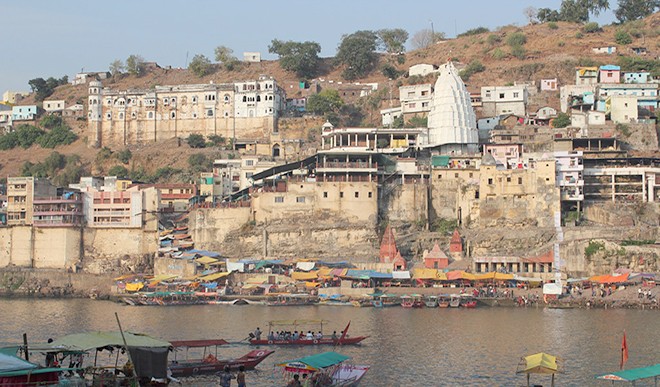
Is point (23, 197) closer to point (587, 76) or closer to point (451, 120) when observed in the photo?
point (451, 120)

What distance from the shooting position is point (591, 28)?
86.2 metres

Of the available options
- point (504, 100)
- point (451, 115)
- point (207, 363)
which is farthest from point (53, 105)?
point (207, 363)

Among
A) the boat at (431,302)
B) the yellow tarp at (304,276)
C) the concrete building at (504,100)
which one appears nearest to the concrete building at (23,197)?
the yellow tarp at (304,276)

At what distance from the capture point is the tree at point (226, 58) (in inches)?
3580

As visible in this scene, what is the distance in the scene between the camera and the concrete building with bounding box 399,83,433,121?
72.8 metres

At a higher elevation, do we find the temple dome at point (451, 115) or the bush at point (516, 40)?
the bush at point (516, 40)

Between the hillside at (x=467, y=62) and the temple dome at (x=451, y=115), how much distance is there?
11.6 m

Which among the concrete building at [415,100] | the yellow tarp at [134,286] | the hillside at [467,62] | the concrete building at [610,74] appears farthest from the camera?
the hillside at [467,62]

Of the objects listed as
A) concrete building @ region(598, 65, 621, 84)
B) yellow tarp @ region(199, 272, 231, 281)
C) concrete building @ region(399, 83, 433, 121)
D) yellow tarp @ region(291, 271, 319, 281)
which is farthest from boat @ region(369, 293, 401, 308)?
concrete building @ region(598, 65, 621, 84)

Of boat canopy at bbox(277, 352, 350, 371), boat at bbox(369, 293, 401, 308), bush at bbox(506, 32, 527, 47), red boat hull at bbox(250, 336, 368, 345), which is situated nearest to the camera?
boat canopy at bbox(277, 352, 350, 371)

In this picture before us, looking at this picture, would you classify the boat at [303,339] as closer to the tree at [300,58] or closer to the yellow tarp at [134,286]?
the yellow tarp at [134,286]

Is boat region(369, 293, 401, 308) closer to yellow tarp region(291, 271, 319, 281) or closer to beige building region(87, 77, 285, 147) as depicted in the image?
yellow tarp region(291, 271, 319, 281)

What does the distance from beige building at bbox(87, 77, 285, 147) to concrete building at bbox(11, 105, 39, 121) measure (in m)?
10.7

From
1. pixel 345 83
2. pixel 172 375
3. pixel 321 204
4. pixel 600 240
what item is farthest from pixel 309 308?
pixel 345 83
